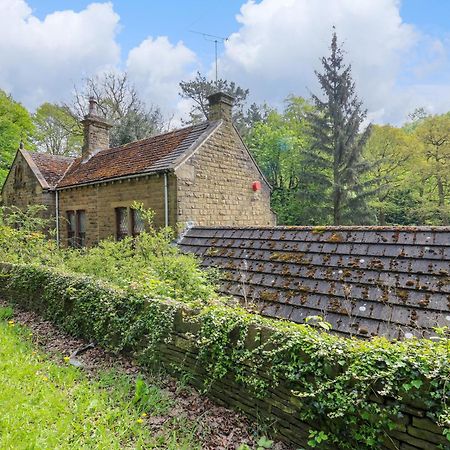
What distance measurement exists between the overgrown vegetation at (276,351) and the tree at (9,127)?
23351 millimetres

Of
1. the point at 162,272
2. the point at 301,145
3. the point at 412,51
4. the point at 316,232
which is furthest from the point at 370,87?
the point at 162,272

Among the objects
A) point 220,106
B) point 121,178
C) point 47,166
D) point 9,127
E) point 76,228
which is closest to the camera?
point 121,178

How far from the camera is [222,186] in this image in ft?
41.6

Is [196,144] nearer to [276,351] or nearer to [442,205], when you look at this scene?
[276,351]

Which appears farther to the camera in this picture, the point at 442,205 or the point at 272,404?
the point at 442,205

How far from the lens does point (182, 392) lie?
4.02 metres

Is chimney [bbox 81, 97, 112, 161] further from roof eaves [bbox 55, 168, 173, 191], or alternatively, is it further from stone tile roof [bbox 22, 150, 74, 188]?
roof eaves [bbox 55, 168, 173, 191]

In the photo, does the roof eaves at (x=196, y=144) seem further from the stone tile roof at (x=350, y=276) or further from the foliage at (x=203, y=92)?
the foliage at (x=203, y=92)

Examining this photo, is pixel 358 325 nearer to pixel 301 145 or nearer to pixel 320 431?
pixel 320 431

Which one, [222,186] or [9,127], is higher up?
[9,127]

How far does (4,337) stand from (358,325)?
5.93 meters

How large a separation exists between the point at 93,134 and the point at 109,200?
665 cm

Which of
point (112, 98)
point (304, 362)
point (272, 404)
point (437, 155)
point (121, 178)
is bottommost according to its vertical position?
point (272, 404)

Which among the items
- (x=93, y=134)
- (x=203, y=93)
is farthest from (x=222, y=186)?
(x=203, y=93)
